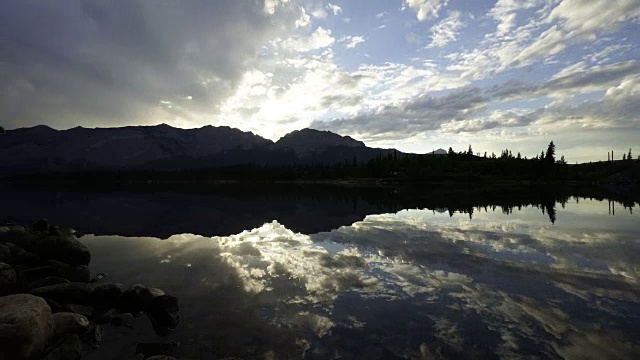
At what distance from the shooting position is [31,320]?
1134 cm

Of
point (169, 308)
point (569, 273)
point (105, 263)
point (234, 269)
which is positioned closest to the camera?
point (169, 308)

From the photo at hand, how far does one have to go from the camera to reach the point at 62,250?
2389cm

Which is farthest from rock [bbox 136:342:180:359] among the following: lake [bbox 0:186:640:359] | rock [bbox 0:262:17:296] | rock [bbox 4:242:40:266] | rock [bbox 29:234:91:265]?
rock [bbox 29:234:91:265]

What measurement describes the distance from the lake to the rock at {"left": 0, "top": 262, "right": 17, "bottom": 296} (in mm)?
4575

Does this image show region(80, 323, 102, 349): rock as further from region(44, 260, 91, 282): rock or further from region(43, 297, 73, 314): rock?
region(44, 260, 91, 282): rock

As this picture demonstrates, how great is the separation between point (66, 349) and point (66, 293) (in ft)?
19.6

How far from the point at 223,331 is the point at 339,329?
4402 mm

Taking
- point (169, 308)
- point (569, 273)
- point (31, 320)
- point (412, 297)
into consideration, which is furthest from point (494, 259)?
point (31, 320)

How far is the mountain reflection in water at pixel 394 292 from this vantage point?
12102 mm

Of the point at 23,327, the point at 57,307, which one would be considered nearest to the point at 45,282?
the point at 57,307

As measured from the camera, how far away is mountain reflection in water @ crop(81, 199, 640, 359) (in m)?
12.1

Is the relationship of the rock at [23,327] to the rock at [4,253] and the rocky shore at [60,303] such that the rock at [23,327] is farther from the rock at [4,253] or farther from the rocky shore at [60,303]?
the rock at [4,253]

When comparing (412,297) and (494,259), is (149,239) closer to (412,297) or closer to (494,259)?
(412,297)

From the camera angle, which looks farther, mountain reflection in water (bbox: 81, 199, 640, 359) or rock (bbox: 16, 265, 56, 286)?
rock (bbox: 16, 265, 56, 286)
